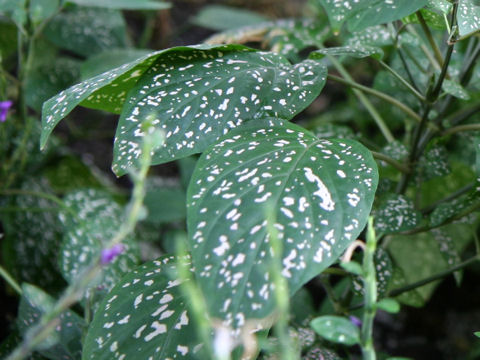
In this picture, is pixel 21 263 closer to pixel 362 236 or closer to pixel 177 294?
pixel 177 294

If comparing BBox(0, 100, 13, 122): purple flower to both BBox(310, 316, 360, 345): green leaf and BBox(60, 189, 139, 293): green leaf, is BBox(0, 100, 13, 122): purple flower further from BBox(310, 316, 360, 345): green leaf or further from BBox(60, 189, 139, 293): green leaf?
BBox(310, 316, 360, 345): green leaf

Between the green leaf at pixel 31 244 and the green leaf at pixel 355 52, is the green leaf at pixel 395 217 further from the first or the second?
the green leaf at pixel 31 244

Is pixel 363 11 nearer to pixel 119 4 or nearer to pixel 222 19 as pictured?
pixel 119 4

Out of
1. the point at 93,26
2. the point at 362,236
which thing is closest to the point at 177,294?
the point at 362,236

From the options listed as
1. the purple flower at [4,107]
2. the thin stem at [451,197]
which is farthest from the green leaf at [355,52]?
the purple flower at [4,107]

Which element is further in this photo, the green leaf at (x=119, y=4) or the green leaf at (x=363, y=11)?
the green leaf at (x=119, y=4)

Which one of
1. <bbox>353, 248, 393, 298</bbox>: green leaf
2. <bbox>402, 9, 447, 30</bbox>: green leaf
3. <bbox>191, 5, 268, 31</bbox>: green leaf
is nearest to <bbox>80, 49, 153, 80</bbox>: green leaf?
<bbox>191, 5, 268, 31</bbox>: green leaf
